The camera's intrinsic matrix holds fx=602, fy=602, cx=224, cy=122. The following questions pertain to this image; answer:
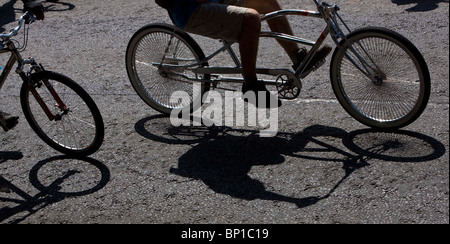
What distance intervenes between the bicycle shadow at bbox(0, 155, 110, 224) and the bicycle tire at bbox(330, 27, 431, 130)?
2.10 m

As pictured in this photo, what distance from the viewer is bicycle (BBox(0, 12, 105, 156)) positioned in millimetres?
4734

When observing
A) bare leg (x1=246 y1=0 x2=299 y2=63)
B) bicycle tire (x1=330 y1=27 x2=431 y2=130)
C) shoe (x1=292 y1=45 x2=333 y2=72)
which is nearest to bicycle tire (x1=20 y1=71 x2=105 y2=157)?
bare leg (x1=246 y1=0 x2=299 y2=63)

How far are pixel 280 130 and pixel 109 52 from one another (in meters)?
3.07

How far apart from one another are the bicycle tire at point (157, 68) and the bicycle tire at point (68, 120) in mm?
817

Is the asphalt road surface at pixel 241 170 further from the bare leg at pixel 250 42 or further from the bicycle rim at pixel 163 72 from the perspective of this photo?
the bare leg at pixel 250 42

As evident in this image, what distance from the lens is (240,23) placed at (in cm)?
479

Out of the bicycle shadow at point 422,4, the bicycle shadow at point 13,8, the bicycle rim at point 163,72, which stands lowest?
the bicycle rim at point 163,72

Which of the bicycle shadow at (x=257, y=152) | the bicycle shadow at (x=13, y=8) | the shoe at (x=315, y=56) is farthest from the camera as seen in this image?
the bicycle shadow at (x=13, y=8)

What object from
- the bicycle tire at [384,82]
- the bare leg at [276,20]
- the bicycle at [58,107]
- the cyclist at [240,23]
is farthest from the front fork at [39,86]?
the bicycle tire at [384,82]

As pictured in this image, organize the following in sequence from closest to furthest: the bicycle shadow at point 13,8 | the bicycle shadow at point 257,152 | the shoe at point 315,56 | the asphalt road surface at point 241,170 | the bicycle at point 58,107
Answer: the asphalt road surface at point 241,170, the bicycle shadow at point 257,152, the bicycle at point 58,107, the shoe at point 315,56, the bicycle shadow at point 13,8

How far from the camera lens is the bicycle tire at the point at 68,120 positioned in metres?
4.77

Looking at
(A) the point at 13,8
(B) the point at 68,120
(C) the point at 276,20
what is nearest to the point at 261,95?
(C) the point at 276,20

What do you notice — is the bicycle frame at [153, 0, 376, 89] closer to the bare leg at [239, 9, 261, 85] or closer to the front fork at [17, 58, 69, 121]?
the bare leg at [239, 9, 261, 85]

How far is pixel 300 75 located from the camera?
5.04 m
